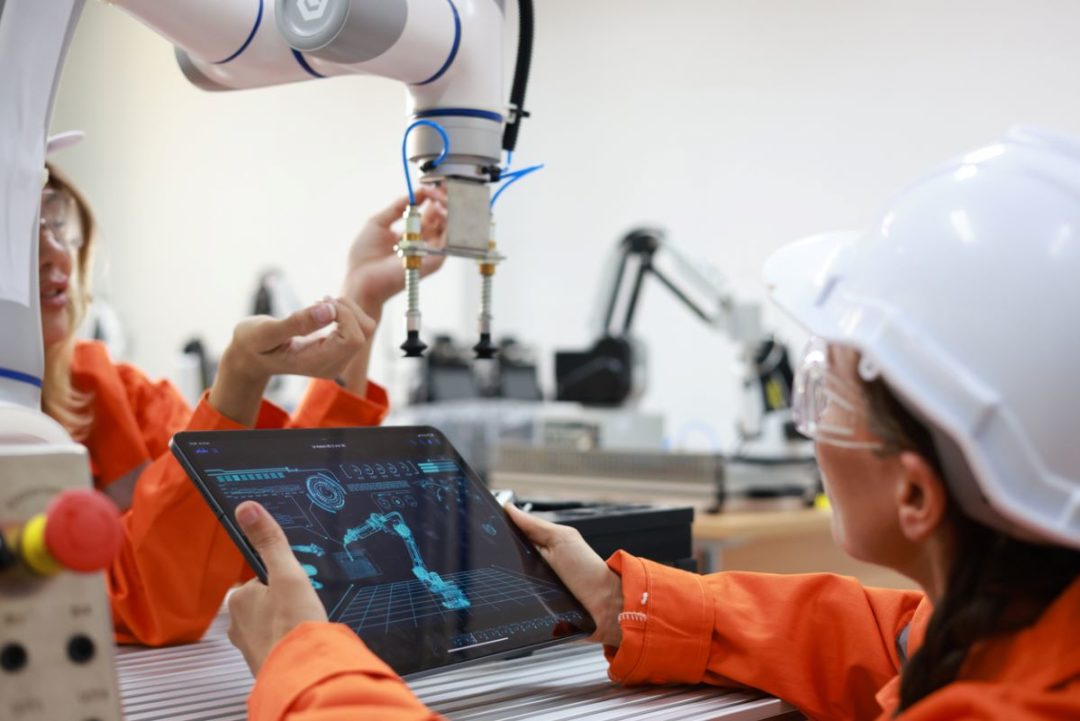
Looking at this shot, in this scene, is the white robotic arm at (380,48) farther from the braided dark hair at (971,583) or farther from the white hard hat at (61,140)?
the braided dark hair at (971,583)

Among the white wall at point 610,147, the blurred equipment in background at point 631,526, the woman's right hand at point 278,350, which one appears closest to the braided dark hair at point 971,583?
the blurred equipment in background at point 631,526

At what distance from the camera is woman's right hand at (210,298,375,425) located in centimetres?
130

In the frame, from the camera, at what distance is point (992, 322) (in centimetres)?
80

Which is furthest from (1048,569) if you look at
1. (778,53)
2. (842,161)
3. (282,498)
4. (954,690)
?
(778,53)

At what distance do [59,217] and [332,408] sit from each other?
1.57 feet

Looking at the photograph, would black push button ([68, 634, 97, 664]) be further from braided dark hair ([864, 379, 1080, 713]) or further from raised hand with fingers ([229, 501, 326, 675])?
braided dark hair ([864, 379, 1080, 713])

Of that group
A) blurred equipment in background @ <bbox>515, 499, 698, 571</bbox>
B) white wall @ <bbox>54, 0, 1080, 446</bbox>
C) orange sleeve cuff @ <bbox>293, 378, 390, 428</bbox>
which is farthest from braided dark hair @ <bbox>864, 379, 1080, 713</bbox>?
white wall @ <bbox>54, 0, 1080, 446</bbox>

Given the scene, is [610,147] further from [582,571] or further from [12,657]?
A: [12,657]

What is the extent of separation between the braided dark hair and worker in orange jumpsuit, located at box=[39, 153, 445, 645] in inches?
25.9

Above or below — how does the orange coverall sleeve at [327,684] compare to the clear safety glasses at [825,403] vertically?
below

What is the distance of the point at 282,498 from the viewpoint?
103 centimetres

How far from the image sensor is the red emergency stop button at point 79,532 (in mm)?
628

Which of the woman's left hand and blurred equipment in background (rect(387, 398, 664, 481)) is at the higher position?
the woman's left hand

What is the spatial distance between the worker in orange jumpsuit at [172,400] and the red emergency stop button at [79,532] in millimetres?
659
